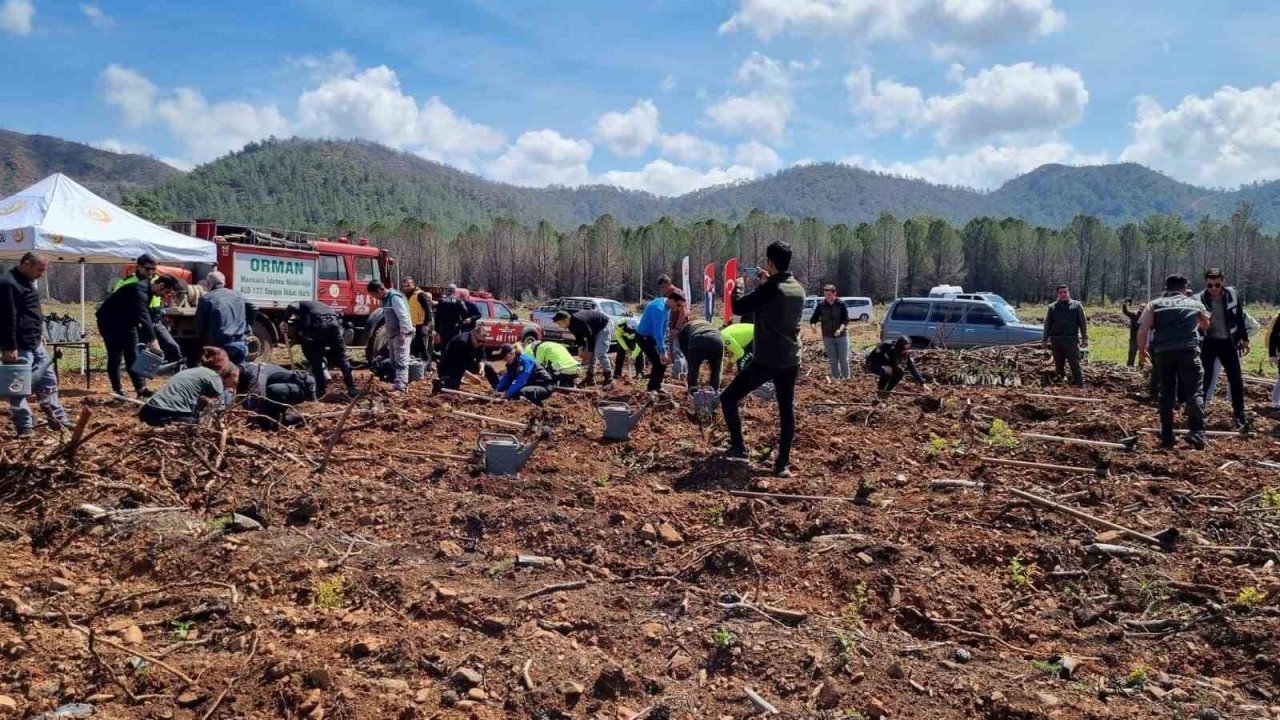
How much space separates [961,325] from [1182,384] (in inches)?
347

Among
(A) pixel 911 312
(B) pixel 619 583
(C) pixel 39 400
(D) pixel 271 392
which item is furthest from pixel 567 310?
(B) pixel 619 583

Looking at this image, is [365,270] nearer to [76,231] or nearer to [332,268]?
[332,268]

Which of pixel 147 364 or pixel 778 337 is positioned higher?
pixel 778 337

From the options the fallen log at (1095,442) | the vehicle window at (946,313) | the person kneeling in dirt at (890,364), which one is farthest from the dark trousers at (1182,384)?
the vehicle window at (946,313)

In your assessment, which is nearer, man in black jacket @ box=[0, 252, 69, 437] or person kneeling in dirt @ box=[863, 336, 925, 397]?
man in black jacket @ box=[0, 252, 69, 437]

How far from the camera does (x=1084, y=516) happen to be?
5.29m

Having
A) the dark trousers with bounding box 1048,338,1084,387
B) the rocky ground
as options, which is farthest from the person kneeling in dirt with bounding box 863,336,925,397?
the rocky ground

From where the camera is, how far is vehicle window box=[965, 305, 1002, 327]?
16266 mm

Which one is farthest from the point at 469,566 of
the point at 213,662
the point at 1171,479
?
the point at 1171,479

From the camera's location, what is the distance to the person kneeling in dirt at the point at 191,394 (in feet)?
21.9

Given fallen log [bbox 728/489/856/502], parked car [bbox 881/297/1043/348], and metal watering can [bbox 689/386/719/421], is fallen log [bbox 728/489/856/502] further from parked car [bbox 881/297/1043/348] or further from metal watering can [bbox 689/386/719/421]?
parked car [bbox 881/297/1043/348]

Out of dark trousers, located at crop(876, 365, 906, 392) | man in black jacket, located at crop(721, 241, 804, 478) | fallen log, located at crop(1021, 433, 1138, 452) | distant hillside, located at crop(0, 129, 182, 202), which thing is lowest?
fallen log, located at crop(1021, 433, 1138, 452)

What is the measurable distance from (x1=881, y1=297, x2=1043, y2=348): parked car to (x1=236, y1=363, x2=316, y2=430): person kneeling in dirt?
11.3 m

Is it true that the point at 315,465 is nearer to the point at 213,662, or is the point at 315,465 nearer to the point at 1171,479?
the point at 213,662
